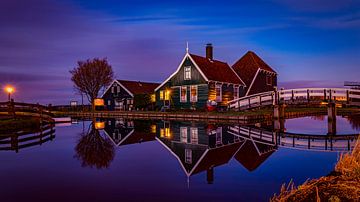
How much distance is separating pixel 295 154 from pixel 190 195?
637 centimetres

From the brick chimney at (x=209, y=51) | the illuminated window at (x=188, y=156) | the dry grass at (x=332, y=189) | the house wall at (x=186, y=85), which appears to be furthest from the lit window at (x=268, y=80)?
the dry grass at (x=332, y=189)

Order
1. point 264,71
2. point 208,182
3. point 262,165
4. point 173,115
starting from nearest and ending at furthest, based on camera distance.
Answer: point 208,182
point 262,165
point 173,115
point 264,71

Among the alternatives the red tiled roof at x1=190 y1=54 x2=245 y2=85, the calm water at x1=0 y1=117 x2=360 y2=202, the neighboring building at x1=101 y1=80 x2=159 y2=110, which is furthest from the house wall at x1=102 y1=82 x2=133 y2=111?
the calm water at x1=0 y1=117 x2=360 y2=202

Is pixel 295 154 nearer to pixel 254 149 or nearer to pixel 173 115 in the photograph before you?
pixel 254 149

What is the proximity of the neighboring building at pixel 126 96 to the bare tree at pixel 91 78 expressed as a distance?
3620 mm

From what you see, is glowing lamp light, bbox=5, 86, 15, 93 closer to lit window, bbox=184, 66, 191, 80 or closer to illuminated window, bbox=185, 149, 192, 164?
lit window, bbox=184, 66, 191, 80

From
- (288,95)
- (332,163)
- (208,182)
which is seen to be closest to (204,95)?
(288,95)

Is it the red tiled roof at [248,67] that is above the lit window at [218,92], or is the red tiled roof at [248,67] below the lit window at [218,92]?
above

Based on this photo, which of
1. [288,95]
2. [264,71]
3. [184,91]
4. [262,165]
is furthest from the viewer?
[264,71]

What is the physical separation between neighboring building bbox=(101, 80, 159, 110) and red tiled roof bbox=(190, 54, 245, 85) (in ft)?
36.1

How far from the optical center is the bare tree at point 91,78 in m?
56.3

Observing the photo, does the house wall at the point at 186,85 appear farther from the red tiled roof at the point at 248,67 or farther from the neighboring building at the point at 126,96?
the red tiled roof at the point at 248,67

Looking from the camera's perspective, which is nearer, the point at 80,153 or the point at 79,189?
the point at 79,189

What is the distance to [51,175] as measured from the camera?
25.8ft
